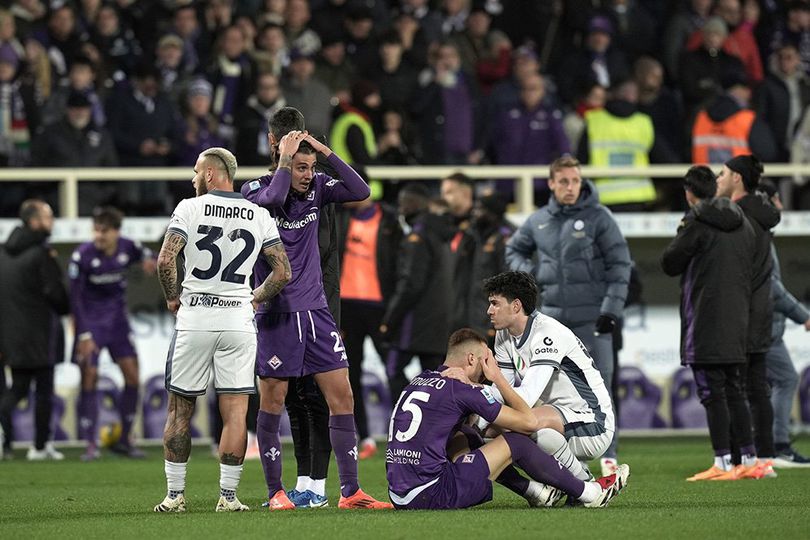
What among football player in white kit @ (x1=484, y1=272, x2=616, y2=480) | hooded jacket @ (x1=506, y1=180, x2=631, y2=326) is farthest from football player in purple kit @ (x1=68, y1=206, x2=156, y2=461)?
football player in white kit @ (x1=484, y1=272, x2=616, y2=480)

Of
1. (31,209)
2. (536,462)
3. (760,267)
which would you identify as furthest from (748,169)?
(31,209)

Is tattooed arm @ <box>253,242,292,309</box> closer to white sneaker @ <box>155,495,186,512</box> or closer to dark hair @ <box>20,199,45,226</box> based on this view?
white sneaker @ <box>155,495,186,512</box>

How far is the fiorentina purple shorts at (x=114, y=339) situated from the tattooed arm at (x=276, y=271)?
649 cm

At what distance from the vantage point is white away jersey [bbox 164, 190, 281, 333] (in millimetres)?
8852

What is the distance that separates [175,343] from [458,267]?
20.4ft

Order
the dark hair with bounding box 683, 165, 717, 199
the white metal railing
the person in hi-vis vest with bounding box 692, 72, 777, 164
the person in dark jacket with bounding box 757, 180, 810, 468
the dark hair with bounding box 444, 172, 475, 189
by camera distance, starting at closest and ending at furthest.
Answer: the dark hair with bounding box 683, 165, 717, 199, the person in dark jacket with bounding box 757, 180, 810, 468, the dark hair with bounding box 444, 172, 475, 189, the white metal railing, the person in hi-vis vest with bounding box 692, 72, 777, 164

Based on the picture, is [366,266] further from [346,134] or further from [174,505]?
[174,505]

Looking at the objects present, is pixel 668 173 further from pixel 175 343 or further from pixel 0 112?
pixel 175 343

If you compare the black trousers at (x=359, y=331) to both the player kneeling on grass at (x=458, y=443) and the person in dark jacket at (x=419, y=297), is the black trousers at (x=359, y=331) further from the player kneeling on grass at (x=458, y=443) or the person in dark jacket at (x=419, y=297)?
the player kneeling on grass at (x=458, y=443)

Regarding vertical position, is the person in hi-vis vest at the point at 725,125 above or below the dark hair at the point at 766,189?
above

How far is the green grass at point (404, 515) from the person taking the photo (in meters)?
7.89

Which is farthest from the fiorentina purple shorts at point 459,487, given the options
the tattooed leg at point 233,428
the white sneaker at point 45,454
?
the white sneaker at point 45,454

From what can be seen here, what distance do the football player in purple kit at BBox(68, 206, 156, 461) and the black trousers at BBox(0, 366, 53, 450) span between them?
33 centimetres

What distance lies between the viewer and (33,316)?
1524 centimetres
